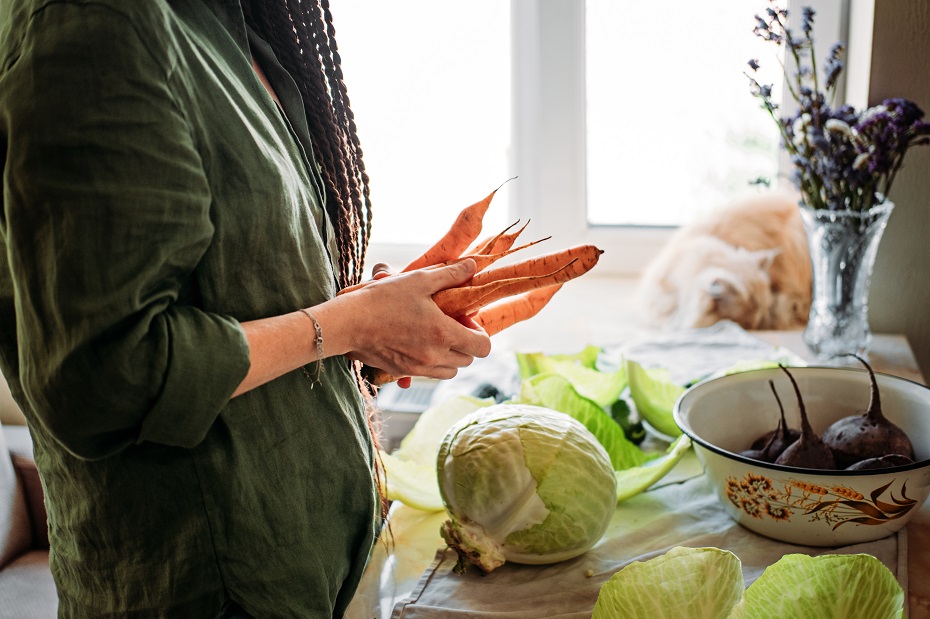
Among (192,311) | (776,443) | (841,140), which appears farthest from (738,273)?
(192,311)

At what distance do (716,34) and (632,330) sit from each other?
77 centimetres

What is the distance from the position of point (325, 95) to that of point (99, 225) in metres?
0.39

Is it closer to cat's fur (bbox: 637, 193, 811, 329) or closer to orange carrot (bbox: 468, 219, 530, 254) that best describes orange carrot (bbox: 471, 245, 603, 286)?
orange carrot (bbox: 468, 219, 530, 254)

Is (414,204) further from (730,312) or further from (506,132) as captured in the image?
(730,312)

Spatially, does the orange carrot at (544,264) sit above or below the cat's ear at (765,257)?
above

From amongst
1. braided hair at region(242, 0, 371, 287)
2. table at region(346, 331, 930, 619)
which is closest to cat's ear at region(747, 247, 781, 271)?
table at region(346, 331, 930, 619)

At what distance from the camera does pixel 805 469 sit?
82 centimetres

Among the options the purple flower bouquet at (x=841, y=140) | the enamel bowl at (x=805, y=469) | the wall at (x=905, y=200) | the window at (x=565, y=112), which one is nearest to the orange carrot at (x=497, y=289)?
the enamel bowl at (x=805, y=469)

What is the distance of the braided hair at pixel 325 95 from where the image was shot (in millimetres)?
861

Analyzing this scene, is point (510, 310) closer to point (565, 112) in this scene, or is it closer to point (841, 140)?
point (841, 140)

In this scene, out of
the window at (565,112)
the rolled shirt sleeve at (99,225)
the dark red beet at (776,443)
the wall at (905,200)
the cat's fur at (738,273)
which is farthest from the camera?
the window at (565,112)

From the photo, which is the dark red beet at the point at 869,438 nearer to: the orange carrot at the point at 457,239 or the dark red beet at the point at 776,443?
the dark red beet at the point at 776,443

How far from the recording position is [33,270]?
57cm

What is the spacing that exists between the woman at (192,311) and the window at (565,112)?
1303 millimetres
